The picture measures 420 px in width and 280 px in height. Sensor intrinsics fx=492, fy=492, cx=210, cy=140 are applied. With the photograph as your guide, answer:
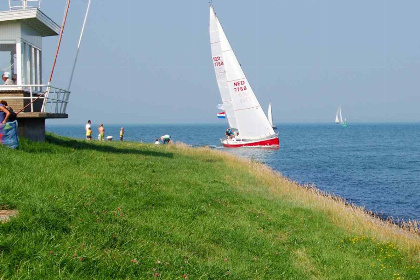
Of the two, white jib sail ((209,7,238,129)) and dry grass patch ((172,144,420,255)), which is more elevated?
white jib sail ((209,7,238,129))

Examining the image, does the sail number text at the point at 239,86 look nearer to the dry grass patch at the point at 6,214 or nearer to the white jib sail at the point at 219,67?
the white jib sail at the point at 219,67

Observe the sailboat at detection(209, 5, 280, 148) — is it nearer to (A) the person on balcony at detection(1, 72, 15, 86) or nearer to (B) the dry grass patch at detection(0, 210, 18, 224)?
(A) the person on balcony at detection(1, 72, 15, 86)

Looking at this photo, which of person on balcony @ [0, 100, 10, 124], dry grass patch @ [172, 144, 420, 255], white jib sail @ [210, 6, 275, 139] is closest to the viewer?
dry grass patch @ [172, 144, 420, 255]

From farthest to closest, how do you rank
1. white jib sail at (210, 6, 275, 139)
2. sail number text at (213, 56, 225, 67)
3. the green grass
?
sail number text at (213, 56, 225, 67), white jib sail at (210, 6, 275, 139), the green grass

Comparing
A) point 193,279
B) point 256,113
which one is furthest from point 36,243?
point 256,113

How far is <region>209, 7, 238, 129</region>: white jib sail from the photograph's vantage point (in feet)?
200

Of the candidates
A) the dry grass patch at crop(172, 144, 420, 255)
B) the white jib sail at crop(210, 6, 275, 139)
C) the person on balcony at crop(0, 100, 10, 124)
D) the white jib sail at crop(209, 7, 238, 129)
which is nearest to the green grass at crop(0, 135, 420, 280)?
the dry grass patch at crop(172, 144, 420, 255)

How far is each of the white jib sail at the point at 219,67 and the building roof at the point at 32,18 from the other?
1560 inches

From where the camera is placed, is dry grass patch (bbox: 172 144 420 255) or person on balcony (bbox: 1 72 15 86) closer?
dry grass patch (bbox: 172 144 420 255)

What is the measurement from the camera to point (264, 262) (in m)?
10.2

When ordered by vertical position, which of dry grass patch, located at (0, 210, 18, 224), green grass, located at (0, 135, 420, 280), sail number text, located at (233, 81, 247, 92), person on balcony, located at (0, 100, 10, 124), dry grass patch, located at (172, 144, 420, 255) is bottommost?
dry grass patch, located at (172, 144, 420, 255)

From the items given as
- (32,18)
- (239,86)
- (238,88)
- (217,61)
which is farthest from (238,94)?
(32,18)

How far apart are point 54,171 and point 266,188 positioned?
11.3 meters

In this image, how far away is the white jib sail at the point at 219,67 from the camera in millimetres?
60969
